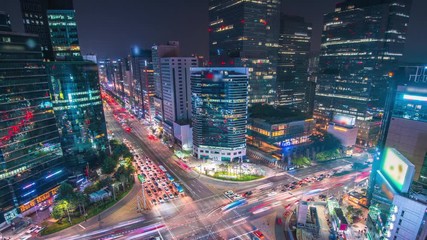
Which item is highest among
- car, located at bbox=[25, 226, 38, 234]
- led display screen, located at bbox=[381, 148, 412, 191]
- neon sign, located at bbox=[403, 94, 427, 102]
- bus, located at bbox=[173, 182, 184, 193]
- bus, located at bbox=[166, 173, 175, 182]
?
neon sign, located at bbox=[403, 94, 427, 102]

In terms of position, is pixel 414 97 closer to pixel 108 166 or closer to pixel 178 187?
pixel 178 187

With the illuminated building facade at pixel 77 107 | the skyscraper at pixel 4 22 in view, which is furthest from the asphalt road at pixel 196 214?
the skyscraper at pixel 4 22

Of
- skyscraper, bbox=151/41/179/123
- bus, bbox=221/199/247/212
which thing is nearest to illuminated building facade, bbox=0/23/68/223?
bus, bbox=221/199/247/212

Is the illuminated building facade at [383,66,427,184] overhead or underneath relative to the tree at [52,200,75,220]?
overhead

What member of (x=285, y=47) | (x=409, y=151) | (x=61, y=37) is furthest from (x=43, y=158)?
(x=285, y=47)

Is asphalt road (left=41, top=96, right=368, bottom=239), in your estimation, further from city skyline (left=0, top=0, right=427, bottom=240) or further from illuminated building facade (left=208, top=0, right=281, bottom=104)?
illuminated building facade (left=208, top=0, right=281, bottom=104)

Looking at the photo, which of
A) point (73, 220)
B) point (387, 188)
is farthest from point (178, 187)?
point (387, 188)

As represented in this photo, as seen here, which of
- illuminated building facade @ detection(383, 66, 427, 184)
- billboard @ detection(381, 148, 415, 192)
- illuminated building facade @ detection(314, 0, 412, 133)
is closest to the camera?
billboard @ detection(381, 148, 415, 192)
